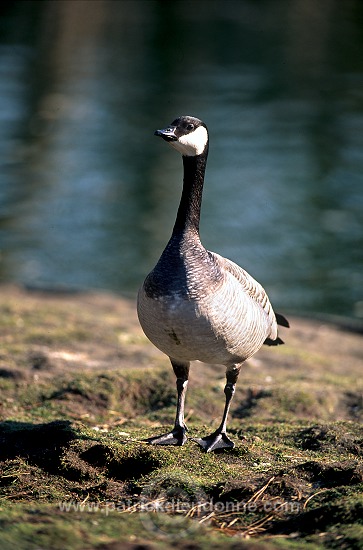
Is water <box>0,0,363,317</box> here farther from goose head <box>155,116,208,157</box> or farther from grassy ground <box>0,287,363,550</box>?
goose head <box>155,116,208,157</box>

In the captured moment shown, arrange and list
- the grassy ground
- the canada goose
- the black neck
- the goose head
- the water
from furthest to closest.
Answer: the water < the black neck < the goose head < the canada goose < the grassy ground

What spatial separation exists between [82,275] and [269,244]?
11.1 feet

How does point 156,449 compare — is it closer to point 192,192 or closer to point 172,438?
point 172,438

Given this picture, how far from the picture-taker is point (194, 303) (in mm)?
5039

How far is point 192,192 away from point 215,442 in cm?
173

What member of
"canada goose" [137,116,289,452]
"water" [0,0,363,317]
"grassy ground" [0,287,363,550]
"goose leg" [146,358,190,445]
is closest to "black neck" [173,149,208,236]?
"canada goose" [137,116,289,452]

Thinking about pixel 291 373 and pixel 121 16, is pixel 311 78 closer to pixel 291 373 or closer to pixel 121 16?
pixel 121 16

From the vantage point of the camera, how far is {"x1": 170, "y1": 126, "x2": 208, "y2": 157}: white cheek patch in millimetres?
5523

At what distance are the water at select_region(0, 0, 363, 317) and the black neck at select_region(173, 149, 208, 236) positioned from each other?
23.5 ft

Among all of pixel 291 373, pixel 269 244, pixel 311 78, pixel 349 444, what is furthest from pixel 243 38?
pixel 349 444

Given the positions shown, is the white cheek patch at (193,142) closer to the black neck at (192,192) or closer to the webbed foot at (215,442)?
the black neck at (192,192)

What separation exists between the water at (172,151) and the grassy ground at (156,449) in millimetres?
4569

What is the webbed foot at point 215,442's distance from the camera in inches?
209

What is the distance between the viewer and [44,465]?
4.91 metres
